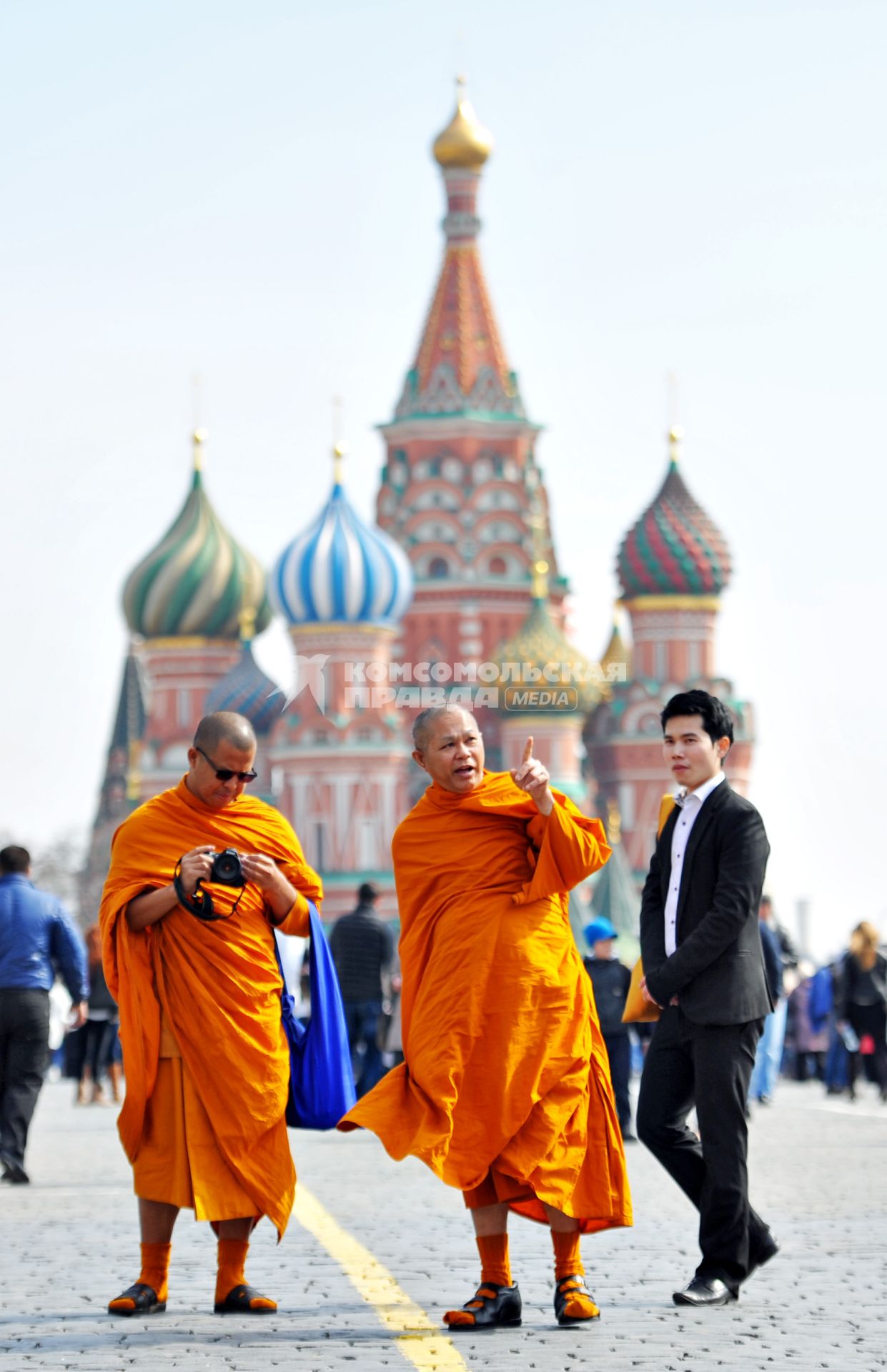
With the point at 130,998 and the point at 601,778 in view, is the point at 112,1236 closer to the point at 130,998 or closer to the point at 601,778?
the point at 130,998

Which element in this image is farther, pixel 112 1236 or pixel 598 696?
pixel 598 696

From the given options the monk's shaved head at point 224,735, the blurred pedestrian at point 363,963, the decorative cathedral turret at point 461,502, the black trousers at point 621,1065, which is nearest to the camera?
the monk's shaved head at point 224,735

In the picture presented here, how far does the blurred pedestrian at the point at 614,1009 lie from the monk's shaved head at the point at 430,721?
7681mm

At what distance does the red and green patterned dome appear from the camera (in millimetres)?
75938

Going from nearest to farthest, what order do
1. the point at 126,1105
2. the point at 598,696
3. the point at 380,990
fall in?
the point at 126,1105 < the point at 380,990 < the point at 598,696

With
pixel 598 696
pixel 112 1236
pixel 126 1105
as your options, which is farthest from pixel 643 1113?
pixel 598 696

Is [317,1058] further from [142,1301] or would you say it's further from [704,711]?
[704,711]

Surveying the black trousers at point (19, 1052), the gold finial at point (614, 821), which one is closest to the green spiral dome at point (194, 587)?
the gold finial at point (614, 821)

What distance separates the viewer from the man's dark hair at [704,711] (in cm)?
819

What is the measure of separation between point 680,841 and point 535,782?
0.69 m

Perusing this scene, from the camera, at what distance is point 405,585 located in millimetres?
72750

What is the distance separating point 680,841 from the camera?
27.0 ft

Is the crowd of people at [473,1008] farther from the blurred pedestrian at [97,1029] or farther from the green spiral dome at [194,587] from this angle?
the green spiral dome at [194,587]

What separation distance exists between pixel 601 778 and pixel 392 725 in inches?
298
